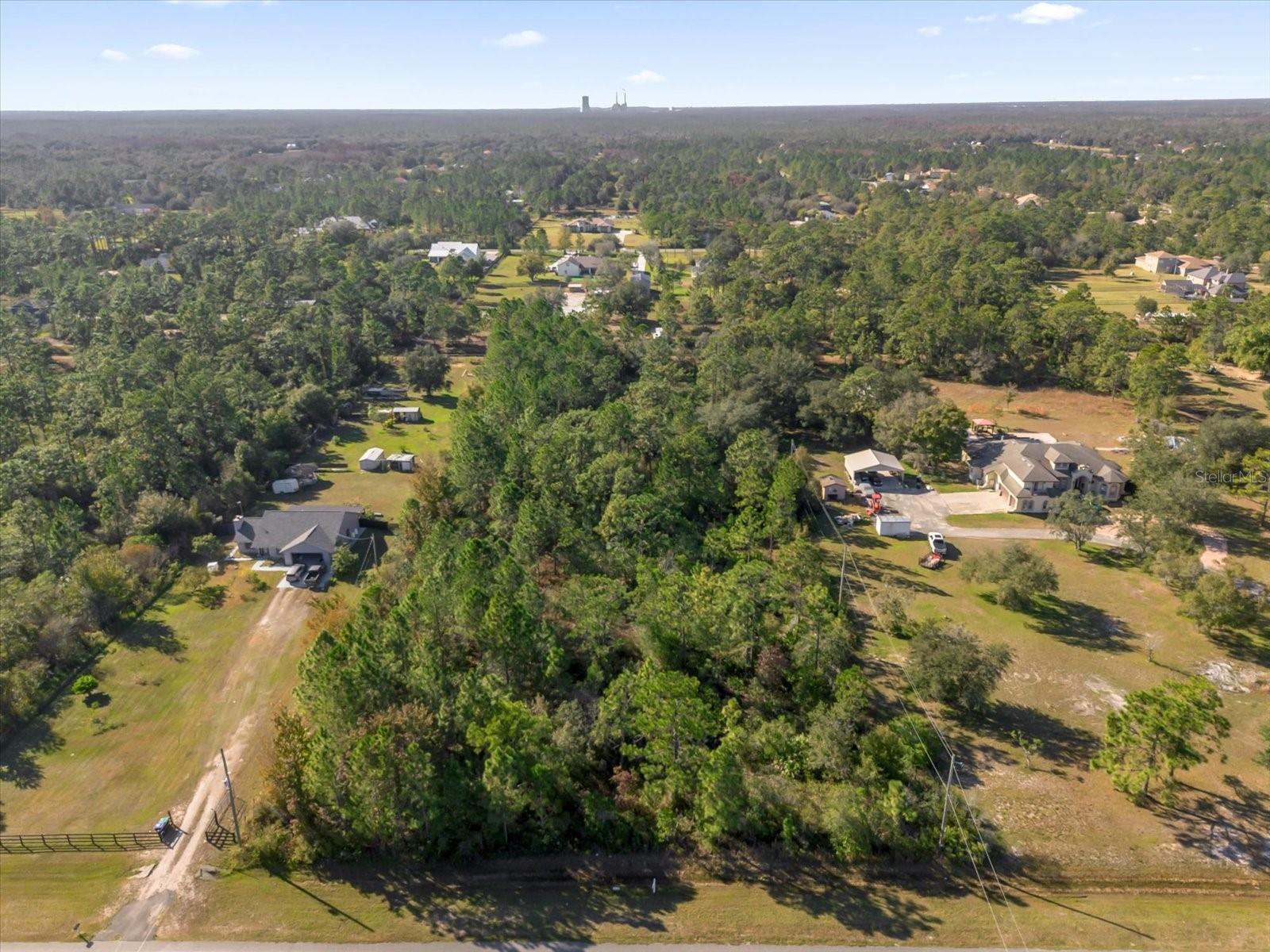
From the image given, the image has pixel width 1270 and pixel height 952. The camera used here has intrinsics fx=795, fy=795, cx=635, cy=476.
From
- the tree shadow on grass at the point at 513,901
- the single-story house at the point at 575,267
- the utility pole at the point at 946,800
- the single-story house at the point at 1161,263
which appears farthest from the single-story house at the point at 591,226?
the tree shadow on grass at the point at 513,901

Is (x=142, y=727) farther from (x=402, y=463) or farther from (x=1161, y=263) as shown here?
(x=1161, y=263)

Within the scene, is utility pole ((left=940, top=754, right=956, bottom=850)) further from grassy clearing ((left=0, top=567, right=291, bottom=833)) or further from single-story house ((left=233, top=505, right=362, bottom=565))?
single-story house ((left=233, top=505, right=362, bottom=565))

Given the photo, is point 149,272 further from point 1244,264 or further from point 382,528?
point 1244,264

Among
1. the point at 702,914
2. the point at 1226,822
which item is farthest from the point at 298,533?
the point at 1226,822

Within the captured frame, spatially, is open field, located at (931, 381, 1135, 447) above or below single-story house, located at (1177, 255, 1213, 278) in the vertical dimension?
below

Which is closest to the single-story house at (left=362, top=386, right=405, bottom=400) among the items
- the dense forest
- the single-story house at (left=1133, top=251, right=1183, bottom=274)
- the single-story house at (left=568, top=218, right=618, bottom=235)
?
the dense forest

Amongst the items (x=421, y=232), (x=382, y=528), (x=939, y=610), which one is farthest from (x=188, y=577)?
(x=421, y=232)
